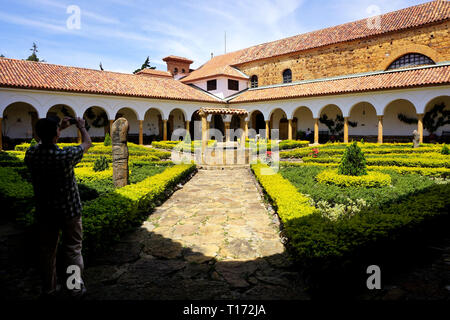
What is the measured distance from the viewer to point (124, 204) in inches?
227

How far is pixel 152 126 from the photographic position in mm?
29062

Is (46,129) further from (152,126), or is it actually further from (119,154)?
(152,126)

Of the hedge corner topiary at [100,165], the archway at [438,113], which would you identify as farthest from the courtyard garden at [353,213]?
the archway at [438,113]

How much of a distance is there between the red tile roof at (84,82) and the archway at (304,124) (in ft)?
25.4

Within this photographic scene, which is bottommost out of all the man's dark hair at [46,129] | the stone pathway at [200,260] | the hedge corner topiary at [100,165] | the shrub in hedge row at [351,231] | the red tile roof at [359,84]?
the stone pathway at [200,260]

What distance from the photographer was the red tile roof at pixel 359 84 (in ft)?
63.7

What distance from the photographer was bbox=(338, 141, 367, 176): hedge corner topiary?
8812 mm

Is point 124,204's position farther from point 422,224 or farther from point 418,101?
point 418,101

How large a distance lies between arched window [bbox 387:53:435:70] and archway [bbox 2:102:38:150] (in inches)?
1006

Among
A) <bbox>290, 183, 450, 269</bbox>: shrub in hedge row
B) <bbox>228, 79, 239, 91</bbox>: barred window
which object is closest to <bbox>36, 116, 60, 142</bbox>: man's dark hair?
<bbox>290, 183, 450, 269</bbox>: shrub in hedge row

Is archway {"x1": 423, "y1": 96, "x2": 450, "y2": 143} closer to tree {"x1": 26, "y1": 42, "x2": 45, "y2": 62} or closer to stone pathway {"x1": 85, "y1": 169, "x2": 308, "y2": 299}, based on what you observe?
stone pathway {"x1": 85, "y1": 169, "x2": 308, "y2": 299}

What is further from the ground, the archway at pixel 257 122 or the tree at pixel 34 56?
the tree at pixel 34 56

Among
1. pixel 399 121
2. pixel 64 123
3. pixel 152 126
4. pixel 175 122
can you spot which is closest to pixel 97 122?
pixel 152 126

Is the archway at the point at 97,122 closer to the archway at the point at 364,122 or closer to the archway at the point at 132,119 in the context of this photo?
the archway at the point at 132,119
